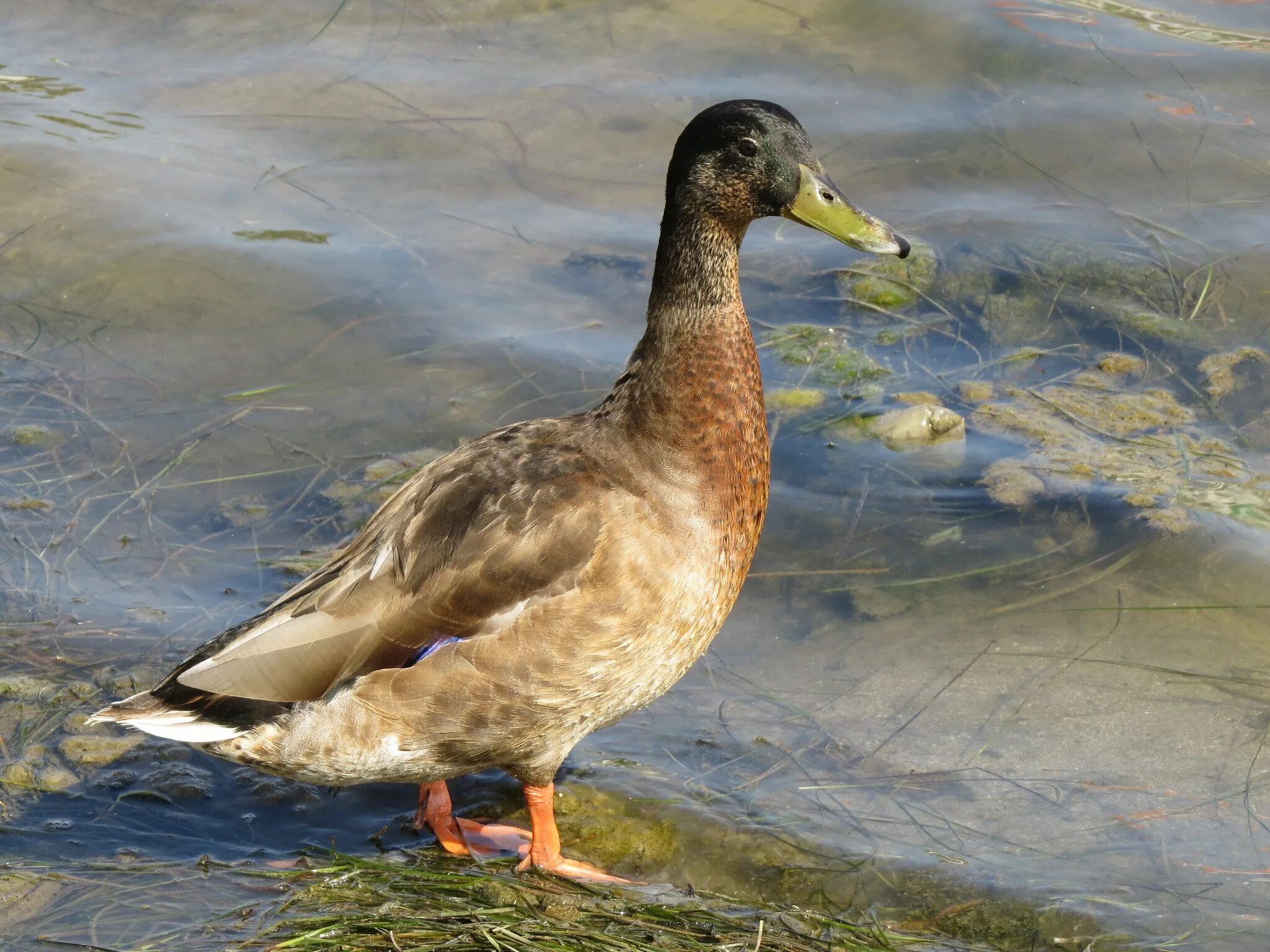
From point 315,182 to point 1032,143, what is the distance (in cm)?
382

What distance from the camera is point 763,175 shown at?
4492 mm

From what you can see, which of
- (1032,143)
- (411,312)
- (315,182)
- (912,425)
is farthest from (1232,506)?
(315,182)

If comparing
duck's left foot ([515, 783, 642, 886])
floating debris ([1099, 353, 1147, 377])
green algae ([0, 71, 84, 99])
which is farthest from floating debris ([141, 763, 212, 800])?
green algae ([0, 71, 84, 99])

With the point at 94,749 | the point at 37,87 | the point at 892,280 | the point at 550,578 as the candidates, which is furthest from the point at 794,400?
the point at 37,87

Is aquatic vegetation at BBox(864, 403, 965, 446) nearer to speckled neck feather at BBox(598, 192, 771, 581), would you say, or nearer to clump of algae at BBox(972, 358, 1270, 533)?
clump of algae at BBox(972, 358, 1270, 533)

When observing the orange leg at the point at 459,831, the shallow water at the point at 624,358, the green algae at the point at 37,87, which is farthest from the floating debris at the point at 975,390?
the green algae at the point at 37,87

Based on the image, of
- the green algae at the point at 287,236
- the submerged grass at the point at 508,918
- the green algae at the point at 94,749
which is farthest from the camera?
the green algae at the point at 287,236

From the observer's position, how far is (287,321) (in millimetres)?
7309

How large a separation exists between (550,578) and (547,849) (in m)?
0.90

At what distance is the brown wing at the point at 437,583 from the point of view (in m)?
4.28

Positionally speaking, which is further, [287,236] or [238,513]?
[287,236]

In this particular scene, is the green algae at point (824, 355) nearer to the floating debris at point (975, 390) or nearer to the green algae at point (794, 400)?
the green algae at point (794, 400)

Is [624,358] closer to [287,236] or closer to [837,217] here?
[287,236]

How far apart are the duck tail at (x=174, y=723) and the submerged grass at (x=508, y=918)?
43 centimetres
